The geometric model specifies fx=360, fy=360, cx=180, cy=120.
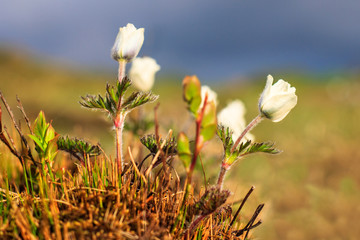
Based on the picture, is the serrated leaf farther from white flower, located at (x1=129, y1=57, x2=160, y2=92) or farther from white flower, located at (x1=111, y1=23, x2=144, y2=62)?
white flower, located at (x1=129, y1=57, x2=160, y2=92)

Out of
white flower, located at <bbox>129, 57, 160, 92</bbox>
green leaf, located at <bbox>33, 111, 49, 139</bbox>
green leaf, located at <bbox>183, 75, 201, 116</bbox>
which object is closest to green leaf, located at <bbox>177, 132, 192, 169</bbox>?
green leaf, located at <bbox>183, 75, 201, 116</bbox>

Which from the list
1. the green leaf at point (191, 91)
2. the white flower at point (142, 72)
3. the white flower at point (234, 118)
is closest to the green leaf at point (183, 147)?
the green leaf at point (191, 91)

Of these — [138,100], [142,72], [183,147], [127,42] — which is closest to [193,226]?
[183,147]

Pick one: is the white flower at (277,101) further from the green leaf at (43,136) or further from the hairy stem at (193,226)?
the green leaf at (43,136)

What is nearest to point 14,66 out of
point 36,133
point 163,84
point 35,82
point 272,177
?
point 35,82

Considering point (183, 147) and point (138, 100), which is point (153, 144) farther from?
point (183, 147)

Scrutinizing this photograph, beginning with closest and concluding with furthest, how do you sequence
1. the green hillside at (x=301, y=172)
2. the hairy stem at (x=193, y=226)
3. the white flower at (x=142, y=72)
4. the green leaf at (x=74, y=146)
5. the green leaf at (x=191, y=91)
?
the green leaf at (x=191, y=91)
the hairy stem at (x=193, y=226)
the green leaf at (x=74, y=146)
the white flower at (x=142, y=72)
the green hillside at (x=301, y=172)

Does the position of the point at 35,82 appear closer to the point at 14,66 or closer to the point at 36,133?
the point at 14,66
